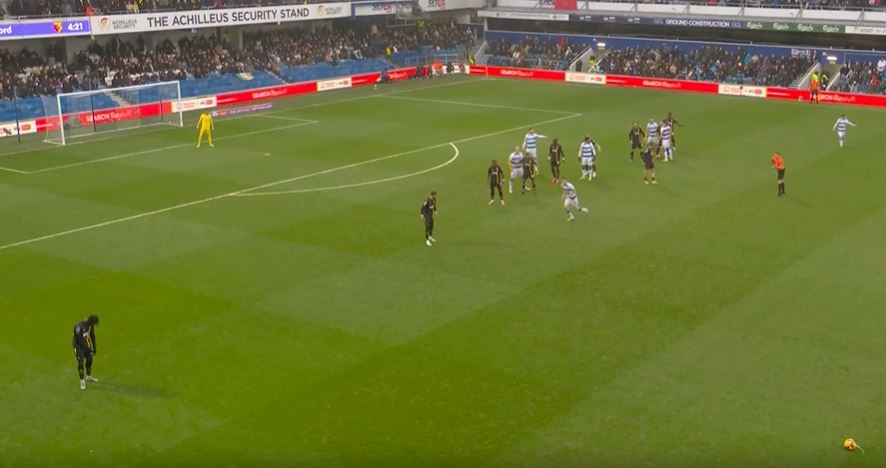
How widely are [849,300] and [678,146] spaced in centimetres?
2137

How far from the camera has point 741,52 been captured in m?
68.2

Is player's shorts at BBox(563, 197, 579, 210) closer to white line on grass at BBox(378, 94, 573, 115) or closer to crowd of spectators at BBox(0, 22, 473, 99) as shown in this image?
white line on grass at BBox(378, 94, 573, 115)

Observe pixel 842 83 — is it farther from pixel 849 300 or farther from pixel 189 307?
pixel 189 307

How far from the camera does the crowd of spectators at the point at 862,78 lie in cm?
5991

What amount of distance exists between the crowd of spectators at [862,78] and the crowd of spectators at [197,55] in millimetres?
30827

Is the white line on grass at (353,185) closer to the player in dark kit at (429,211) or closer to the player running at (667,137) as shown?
the player in dark kit at (429,211)

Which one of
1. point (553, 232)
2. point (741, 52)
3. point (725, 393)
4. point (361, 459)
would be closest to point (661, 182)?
point (553, 232)

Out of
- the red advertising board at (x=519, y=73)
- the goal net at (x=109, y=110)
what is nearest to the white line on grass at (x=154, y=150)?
the goal net at (x=109, y=110)

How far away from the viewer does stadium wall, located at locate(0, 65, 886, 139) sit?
52125 millimetres

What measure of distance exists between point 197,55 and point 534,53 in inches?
1040

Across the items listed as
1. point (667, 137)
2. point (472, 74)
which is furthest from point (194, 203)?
point (472, 74)

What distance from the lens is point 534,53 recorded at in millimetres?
76938

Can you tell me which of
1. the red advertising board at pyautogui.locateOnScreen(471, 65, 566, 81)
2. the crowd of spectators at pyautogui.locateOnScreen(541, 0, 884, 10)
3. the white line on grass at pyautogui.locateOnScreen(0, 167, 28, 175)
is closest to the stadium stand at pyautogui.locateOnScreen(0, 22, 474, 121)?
the red advertising board at pyautogui.locateOnScreen(471, 65, 566, 81)

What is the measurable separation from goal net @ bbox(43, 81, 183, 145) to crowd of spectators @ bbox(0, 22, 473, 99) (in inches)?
135
